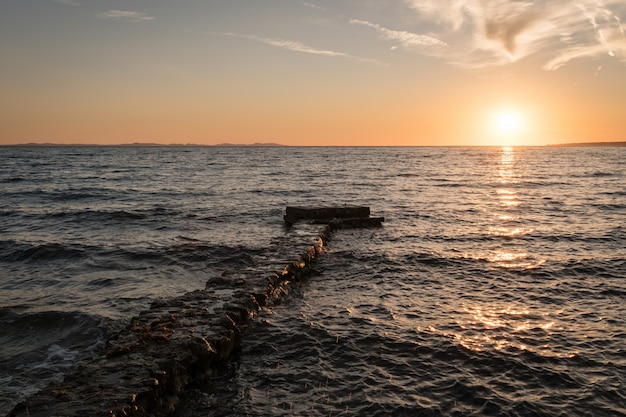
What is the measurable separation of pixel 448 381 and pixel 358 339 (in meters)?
1.98

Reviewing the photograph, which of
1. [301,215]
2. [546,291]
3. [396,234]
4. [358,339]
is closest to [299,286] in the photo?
[358,339]

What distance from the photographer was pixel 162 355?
6.91 m

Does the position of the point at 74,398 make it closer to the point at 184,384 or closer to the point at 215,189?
the point at 184,384

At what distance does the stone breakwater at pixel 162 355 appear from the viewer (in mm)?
5605

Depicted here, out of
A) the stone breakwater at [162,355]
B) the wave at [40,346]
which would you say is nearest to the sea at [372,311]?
the wave at [40,346]

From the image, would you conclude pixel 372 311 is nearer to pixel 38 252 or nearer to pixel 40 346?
pixel 40 346

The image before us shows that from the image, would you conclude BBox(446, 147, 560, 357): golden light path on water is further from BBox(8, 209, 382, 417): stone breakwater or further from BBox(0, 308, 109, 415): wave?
BBox(0, 308, 109, 415): wave

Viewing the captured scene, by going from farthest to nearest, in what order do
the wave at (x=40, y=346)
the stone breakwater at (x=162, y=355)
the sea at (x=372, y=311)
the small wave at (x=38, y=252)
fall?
the small wave at (x=38, y=252) → the wave at (x=40, y=346) → the sea at (x=372, y=311) → the stone breakwater at (x=162, y=355)

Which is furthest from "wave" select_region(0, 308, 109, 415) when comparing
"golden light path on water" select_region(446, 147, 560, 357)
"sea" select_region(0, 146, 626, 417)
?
"golden light path on water" select_region(446, 147, 560, 357)

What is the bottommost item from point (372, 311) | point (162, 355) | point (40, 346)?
point (40, 346)

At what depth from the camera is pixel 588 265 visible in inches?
556

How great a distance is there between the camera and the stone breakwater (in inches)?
221

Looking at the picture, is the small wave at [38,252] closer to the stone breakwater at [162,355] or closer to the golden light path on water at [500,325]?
the stone breakwater at [162,355]

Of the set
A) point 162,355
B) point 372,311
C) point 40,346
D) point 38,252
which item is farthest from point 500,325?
point 38,252
